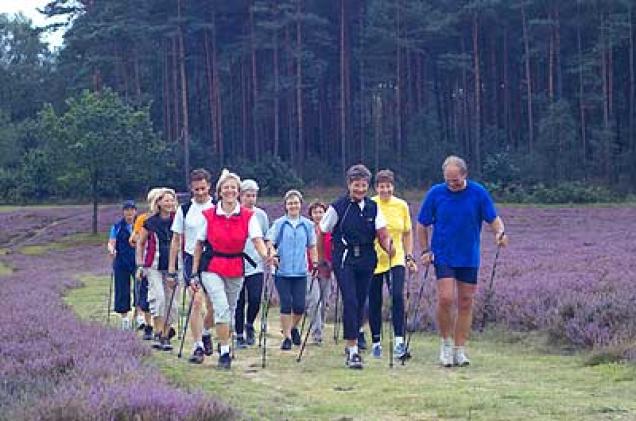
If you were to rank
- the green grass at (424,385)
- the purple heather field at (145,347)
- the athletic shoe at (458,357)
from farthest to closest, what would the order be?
the athletic shoe at (458,357) < the green grass at (424,385) < the purple heather field at (145,347)

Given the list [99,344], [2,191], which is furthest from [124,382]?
[2,191]

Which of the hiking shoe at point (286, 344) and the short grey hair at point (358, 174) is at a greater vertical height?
the short grey hair at point (358, 174)

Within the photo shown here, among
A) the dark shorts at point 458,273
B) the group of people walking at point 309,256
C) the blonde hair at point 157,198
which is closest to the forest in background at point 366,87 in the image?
the blonde hair at point 157,198

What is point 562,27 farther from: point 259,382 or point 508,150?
point 259,382

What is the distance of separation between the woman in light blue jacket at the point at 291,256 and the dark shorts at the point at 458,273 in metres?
2.53

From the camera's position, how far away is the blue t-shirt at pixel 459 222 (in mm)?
10477

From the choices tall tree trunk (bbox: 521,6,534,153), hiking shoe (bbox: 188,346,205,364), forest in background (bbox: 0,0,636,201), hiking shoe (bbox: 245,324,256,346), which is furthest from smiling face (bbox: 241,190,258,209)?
tall tree trunk (bbox: 521,6,534,153)

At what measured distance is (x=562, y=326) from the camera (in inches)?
471

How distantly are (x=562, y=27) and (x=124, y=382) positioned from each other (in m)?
59.1

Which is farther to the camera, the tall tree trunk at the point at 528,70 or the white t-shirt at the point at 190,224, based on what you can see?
the tall tree trunk at the point at 528,70

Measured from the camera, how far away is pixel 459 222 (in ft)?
34.4

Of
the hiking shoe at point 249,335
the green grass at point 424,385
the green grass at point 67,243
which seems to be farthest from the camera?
the green grass at point 67,243

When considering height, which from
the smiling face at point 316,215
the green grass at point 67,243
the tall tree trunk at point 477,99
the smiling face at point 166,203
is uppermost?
the tall tree trunk at point 477,99

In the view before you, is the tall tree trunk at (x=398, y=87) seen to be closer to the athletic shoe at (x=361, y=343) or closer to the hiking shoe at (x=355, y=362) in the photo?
the athletic shoe at (x=361, y=343)
